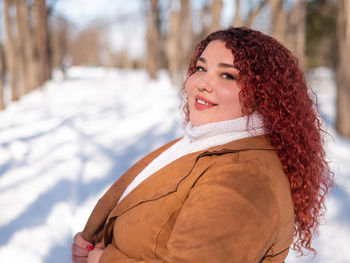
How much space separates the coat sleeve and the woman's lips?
439 mm

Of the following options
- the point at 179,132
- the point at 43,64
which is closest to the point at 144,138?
the point at 179,132

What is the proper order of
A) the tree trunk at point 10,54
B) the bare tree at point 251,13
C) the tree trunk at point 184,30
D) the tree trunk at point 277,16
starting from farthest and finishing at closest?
the tree trunk at point 184,30
the tree trunk at point 10,54
the bare tree at point 251,13
the tree trunk at point 277,16

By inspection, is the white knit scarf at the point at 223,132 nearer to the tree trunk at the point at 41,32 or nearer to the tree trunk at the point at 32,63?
the tree trunk at the point at 41,32

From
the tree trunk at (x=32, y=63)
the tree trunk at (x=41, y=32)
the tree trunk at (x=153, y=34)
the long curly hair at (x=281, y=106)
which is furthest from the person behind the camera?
the tree trunk at (x=153, y=34)

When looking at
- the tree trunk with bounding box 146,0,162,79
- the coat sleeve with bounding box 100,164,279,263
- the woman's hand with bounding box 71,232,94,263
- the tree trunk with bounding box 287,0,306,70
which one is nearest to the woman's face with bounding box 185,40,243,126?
the coat sleeve with bounding box 100,164,279,263

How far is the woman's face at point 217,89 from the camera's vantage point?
1.59 meters

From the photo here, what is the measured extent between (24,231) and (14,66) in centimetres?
1089

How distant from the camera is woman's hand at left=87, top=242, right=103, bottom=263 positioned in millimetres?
1767

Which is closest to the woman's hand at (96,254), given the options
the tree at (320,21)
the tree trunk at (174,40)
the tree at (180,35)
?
the tree at (180,35)

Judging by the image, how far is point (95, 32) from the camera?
58.3 metres

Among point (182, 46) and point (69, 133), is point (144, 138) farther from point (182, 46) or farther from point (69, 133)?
point (182, 46)

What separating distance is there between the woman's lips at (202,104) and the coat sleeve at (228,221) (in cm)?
44

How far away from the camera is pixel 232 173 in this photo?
4.14 feet

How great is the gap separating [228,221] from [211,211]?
0.07 metres
